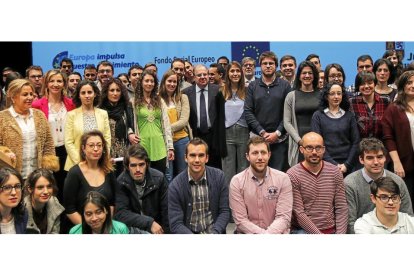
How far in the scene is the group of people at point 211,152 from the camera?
14.1 ft

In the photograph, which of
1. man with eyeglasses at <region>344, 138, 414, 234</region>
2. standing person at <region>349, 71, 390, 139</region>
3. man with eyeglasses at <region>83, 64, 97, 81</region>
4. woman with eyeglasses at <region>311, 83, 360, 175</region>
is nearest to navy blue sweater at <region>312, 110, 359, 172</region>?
woman with eyeglasses at <region>311, 83, 360, 175</region>

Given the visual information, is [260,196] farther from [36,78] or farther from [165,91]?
[36,78]

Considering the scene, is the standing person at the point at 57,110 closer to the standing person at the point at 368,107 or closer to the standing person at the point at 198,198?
the standing person at the point at 198,198

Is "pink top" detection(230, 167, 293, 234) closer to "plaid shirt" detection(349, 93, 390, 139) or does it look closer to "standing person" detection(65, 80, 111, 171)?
"plaid shirt" detection(349, 93, 390, 139)

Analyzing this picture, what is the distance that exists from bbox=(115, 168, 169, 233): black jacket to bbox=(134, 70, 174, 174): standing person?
0.88m

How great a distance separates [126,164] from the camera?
4504 mm

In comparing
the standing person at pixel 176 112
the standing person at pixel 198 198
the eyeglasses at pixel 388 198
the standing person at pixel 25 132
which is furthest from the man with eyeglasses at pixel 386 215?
the standing person at pixel 25 132

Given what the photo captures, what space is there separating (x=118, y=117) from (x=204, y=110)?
800mm

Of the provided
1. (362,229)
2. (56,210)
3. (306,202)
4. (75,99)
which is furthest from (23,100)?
(362,229)

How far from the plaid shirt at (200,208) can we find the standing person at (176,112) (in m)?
1.26

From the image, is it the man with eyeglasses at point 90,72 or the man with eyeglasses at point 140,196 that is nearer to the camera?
the man with eyeglasses at point 140,196

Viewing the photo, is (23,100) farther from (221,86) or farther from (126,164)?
(221,86)
